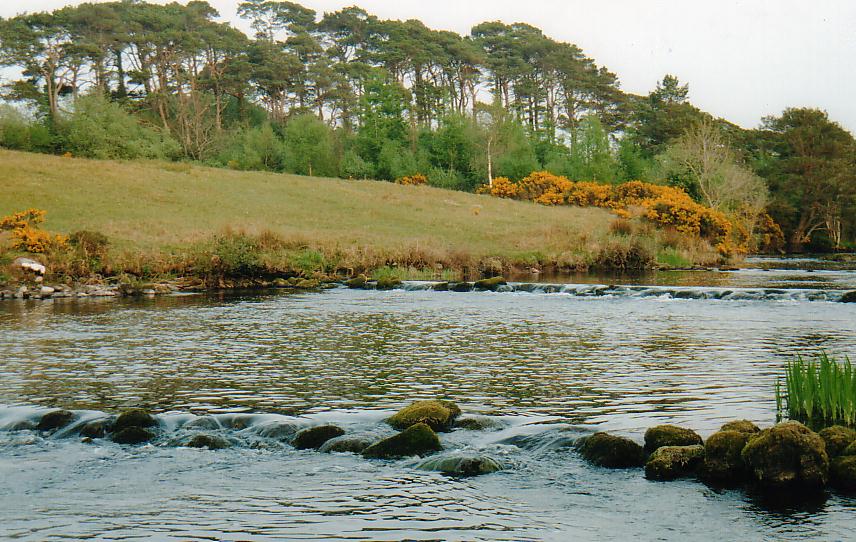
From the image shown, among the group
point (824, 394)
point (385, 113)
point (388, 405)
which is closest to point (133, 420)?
point (388, 405)

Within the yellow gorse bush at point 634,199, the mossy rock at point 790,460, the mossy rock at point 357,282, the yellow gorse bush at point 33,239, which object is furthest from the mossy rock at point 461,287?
the mossy rock at point 790,460

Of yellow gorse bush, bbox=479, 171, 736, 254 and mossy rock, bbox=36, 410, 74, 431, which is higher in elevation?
yellow gorse bush, bbox=479, 171, 736, 254

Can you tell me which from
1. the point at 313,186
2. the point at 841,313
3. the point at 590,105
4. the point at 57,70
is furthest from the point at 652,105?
the point at 841,313

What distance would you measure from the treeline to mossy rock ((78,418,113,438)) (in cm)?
6520

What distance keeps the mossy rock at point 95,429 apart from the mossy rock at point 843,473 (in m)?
9.79

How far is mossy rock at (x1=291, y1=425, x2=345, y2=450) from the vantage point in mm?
11750

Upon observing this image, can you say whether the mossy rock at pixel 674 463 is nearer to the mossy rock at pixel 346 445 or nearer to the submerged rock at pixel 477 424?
the submerged rock at pixel 477 424

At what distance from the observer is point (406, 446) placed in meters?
11.2

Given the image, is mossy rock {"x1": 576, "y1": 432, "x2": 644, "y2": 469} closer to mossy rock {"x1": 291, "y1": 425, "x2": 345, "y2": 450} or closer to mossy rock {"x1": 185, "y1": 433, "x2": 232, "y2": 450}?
mossy rock {"x1": 291, "y1": 425, "x2": 345, "y2": 450}

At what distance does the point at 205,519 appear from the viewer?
28.9 ft

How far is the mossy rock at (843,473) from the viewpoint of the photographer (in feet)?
30.7

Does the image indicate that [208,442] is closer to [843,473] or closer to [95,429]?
[95,429]

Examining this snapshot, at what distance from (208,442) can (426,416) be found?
3.14 meters

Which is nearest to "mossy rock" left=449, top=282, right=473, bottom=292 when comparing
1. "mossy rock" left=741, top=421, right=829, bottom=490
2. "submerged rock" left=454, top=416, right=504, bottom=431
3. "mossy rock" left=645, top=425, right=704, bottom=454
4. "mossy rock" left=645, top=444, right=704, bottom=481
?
"submerged rock" left=454, top=416, right=504, bottom=431
